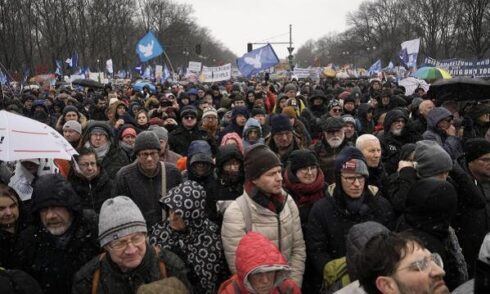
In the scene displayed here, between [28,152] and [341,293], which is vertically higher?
[28,152]

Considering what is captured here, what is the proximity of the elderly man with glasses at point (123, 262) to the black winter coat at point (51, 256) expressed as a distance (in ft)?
1.12

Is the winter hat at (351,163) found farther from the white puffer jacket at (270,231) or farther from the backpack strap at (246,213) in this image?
the backpack strap at (246,213)

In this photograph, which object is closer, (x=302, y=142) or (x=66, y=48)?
(x=302, y=142)

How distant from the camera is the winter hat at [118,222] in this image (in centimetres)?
257

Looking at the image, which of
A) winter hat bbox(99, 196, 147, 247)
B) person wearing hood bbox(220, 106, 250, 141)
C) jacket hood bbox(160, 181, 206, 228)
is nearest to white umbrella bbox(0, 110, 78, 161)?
winter hat bbox(99, 196, 147, 247)

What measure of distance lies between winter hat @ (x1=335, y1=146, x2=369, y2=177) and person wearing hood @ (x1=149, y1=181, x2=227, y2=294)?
3.31ft

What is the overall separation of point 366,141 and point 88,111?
29.2ft

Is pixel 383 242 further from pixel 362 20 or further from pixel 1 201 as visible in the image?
pixel 362 20

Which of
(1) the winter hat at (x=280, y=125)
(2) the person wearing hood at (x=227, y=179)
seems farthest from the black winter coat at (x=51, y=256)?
(1) the winter hat at (x=280, y=125)

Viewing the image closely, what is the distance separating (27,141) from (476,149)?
11.0ft

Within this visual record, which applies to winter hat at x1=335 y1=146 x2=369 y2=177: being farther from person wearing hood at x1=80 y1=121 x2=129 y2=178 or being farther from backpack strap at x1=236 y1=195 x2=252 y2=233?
person wearing hood at x1=80 y1=121 x2=129 y2=178

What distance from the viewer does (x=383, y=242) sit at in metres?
2.00

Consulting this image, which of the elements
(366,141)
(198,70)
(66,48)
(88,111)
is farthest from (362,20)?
(366,141)

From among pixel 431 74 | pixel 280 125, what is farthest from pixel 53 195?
pixel 431 74
